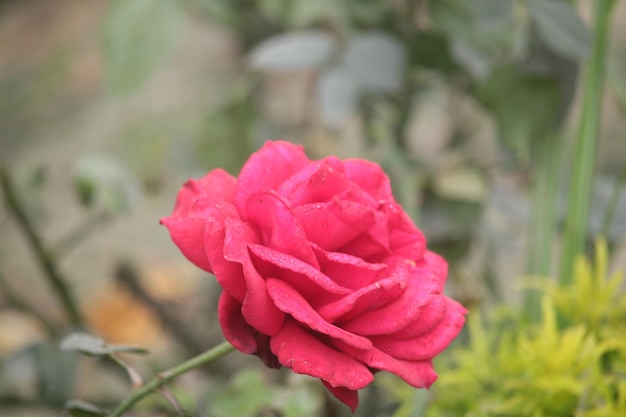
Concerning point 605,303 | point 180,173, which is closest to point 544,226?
A: point 605,303

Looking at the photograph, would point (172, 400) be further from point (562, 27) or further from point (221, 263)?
point (562, 27)

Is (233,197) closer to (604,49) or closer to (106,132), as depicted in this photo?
(604,49)

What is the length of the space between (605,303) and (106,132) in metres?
0.94

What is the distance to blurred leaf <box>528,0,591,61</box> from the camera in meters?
0.53

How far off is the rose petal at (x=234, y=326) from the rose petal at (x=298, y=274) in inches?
0.8

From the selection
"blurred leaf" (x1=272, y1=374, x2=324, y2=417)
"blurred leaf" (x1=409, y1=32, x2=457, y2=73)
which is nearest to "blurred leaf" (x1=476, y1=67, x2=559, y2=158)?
"blurred leaf" (x1=409, y1=32, x2=457, y2=73)

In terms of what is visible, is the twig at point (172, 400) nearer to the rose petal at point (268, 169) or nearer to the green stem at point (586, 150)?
the rose petal at point (268, 169)

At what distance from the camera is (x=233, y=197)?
0.34 meters

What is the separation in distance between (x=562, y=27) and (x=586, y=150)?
91mm

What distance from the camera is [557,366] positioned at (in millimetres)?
449

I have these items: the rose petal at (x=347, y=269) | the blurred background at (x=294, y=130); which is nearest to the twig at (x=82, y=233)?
the blurred background at (x=294, y=130)

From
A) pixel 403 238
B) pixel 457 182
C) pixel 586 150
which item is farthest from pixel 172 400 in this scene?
pixel 457 182

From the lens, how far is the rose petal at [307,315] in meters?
0.28

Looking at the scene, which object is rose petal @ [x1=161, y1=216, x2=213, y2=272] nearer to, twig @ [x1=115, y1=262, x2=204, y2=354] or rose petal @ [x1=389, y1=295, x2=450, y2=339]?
rose petal @ [x1=389, y1=295, x2=450, y2=339]
